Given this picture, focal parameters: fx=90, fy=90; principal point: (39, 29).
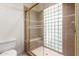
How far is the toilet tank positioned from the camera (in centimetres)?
92

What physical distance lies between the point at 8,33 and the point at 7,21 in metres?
0.13

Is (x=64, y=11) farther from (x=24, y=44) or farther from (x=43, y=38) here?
(x=24, y=44)

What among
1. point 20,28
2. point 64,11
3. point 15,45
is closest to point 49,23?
point 64,11

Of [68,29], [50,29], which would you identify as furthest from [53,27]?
[68,29]

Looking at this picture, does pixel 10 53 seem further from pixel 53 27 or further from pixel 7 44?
pixel 53 27

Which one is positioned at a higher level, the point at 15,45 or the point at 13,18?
the point at 13,18

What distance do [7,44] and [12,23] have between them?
225 mm

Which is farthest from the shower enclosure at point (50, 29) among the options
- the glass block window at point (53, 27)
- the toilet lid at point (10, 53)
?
the toilet lid at point (10, 53)

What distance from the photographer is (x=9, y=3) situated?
933 mm

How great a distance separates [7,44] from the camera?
0.93m

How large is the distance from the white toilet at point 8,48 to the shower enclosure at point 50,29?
14 cm

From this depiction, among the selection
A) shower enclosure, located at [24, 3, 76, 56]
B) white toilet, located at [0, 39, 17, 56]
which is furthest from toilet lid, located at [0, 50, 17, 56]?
shower enclosure, located at [24, 3, 76, 56]

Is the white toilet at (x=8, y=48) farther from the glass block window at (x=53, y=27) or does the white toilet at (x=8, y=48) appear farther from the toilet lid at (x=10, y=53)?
the glass block window at (x=53, y=27)

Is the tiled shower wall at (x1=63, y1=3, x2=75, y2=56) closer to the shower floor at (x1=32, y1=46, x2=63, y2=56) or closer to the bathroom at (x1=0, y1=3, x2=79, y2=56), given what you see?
the bathroom at (x1=0, y1=3, x2=79, y2=56)
